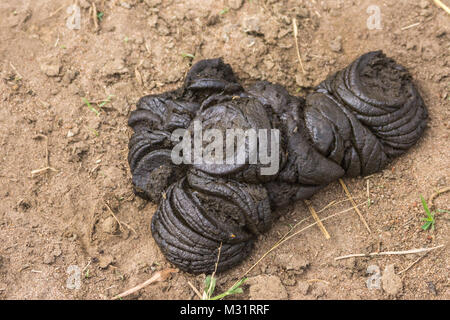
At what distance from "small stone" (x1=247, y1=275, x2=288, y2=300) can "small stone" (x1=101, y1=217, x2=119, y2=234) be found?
137 cm

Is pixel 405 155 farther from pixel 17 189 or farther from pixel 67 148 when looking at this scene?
pixel 17 189

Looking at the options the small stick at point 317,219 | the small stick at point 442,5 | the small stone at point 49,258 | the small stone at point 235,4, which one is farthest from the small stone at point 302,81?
the small stone at point 49,258

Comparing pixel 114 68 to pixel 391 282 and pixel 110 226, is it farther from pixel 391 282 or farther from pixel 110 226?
pixel 391 282

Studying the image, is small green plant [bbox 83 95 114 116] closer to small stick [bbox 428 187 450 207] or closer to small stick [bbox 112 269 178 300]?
small stick [bbox 112 269 178 300]

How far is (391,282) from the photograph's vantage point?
3.59 metres

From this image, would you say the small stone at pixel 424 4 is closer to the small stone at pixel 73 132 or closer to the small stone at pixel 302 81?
the small stone at pixel 302 81

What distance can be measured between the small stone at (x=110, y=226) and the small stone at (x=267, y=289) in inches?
53.9

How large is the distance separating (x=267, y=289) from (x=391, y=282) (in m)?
1.11

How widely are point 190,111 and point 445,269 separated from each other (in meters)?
2.74

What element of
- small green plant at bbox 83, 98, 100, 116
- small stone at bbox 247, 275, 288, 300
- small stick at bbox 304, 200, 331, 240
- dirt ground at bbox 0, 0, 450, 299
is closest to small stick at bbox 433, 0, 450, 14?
dirt ground at bbox 0, 0, 450, 299

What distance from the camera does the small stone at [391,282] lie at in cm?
356

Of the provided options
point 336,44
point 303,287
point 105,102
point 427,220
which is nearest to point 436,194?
point 427,220

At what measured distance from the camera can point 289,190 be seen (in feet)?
12.2

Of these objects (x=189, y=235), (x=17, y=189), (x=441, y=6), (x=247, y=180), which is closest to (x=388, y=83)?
(x=441, y=6)
